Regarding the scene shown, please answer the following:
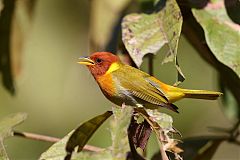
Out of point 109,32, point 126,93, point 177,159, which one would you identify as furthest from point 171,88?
point 177,159

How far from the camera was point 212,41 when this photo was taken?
2412 mm

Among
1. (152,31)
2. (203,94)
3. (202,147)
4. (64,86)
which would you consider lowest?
(64,86)

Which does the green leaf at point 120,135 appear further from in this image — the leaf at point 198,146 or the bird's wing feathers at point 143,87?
the leaf at point 198,146

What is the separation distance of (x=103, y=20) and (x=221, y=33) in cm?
109

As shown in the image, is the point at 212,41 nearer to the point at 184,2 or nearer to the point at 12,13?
the point at 184,2

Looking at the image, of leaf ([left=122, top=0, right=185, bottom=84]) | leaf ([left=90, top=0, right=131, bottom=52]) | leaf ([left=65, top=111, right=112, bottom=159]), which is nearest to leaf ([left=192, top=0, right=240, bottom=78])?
leaf ([left=122, top=0, right=185, bottom=84])

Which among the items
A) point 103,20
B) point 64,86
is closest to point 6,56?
point 103,20

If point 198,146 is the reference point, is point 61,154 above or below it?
above

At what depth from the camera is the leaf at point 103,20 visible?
3344 millimetres

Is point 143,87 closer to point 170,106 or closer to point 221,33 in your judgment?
point 170,106

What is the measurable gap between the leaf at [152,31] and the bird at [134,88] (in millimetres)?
175

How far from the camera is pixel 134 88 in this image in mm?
2699

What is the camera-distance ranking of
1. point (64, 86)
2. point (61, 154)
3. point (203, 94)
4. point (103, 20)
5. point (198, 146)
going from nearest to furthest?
point (61, 154) < point (203, 94) < point (198, 146) < point (103, 20) < point (64, 86)

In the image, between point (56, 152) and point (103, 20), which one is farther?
point (103, 20)
